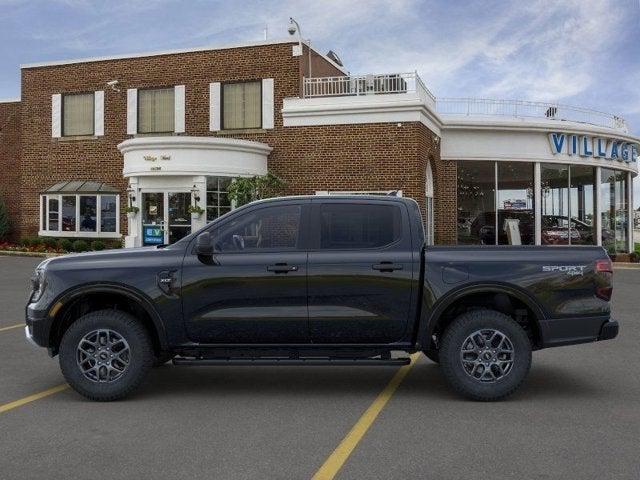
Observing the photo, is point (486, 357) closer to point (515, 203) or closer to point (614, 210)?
point (515, 203)

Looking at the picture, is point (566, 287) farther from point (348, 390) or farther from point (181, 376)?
point (181, 376)

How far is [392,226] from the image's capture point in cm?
641

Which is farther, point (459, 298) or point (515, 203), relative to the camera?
point (515, 203)

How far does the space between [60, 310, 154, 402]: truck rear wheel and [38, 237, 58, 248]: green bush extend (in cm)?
2186

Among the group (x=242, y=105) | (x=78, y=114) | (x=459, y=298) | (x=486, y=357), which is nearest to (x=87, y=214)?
(x=78, y=114)

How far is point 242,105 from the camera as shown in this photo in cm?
2500

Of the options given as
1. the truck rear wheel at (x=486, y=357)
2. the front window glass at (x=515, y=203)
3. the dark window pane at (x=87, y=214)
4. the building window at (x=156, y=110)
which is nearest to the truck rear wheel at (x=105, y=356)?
the truck rear wheel at (x=486, y=357)

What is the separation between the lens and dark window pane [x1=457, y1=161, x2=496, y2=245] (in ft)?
85.2

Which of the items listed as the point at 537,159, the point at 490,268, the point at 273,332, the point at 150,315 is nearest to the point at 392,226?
the point at 490,268

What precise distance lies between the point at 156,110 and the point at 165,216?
16.5 feet

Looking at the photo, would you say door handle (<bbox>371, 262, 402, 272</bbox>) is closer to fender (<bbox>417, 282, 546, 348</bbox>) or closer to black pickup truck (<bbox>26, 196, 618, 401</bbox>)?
black pickup truck (<bbox>26, 196, 618, 401</bbox>)

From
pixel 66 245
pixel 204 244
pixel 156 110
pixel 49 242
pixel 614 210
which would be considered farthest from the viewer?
pixel 614 210

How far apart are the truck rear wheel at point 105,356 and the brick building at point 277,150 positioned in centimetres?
1616

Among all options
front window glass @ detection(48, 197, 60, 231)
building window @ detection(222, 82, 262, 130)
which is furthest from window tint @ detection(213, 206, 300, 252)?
front window glass @ detection(48, 197, 60, 231)
